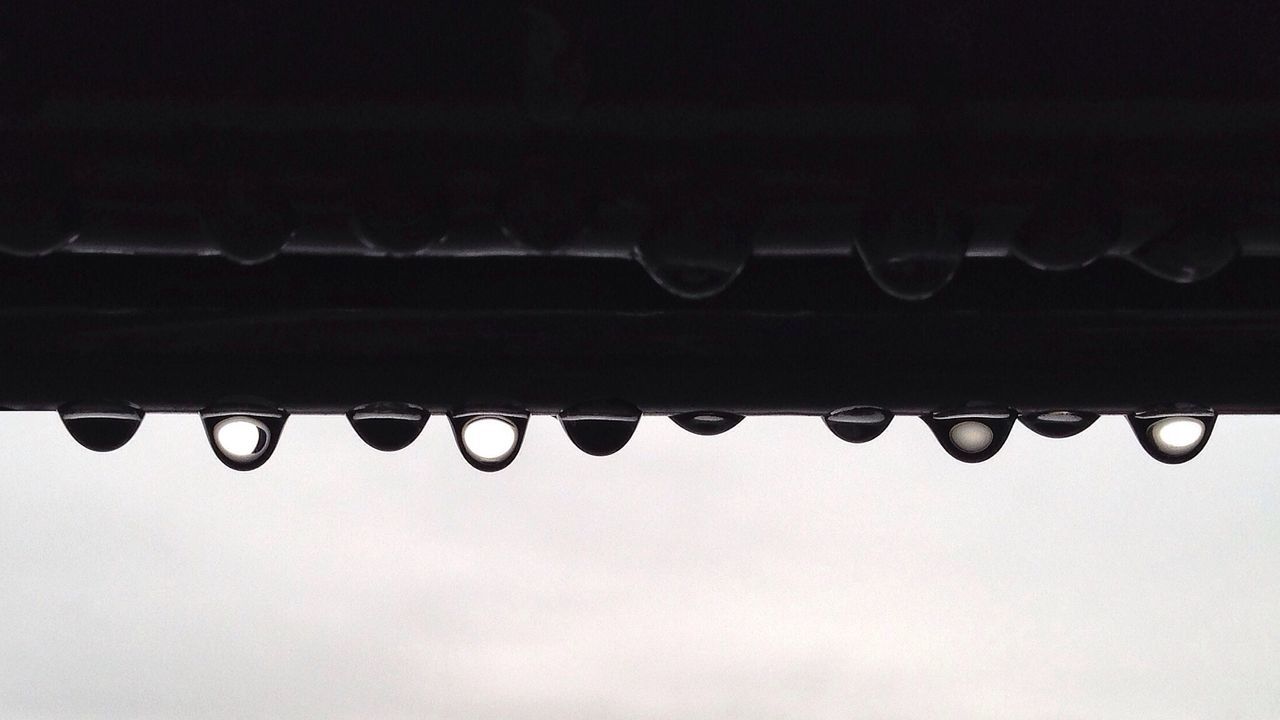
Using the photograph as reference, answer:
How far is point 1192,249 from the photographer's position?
92 centimetres

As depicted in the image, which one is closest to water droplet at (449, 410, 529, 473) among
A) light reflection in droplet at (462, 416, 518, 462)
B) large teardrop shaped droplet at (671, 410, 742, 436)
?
light reflection in droplet at (462, 416, 518, 462)

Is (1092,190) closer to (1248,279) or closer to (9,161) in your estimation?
(1248,279)

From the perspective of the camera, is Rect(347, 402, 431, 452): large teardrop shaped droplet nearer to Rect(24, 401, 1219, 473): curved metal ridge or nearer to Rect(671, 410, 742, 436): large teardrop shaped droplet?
Rect(24, 401, 1219, 473): curved metal ridge

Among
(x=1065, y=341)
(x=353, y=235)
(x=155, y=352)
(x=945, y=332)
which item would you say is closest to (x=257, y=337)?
(x=155, y=352)

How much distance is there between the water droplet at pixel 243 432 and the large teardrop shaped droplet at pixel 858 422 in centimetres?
53

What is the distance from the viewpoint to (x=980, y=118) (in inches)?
32.9

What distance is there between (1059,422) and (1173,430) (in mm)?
114

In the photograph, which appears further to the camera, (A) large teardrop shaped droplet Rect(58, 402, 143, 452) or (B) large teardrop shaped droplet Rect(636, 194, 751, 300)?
(A) large teardrop shaped droplet Rect(58, 402, 143, 452)

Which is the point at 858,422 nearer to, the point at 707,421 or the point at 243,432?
the point at 707,421

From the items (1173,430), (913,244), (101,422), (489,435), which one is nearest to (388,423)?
(489,435)

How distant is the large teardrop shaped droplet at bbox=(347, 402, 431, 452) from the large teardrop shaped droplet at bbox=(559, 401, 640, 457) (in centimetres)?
14

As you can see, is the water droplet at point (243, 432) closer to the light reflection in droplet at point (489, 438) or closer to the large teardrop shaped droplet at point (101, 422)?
the large teardrop shaped droplet at point (101, 422)

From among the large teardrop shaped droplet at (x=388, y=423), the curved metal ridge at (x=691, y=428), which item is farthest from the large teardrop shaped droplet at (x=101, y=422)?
the large teardrop shaped droplet at (x=388, y=423)

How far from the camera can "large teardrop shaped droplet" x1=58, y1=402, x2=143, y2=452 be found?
1.13 m
